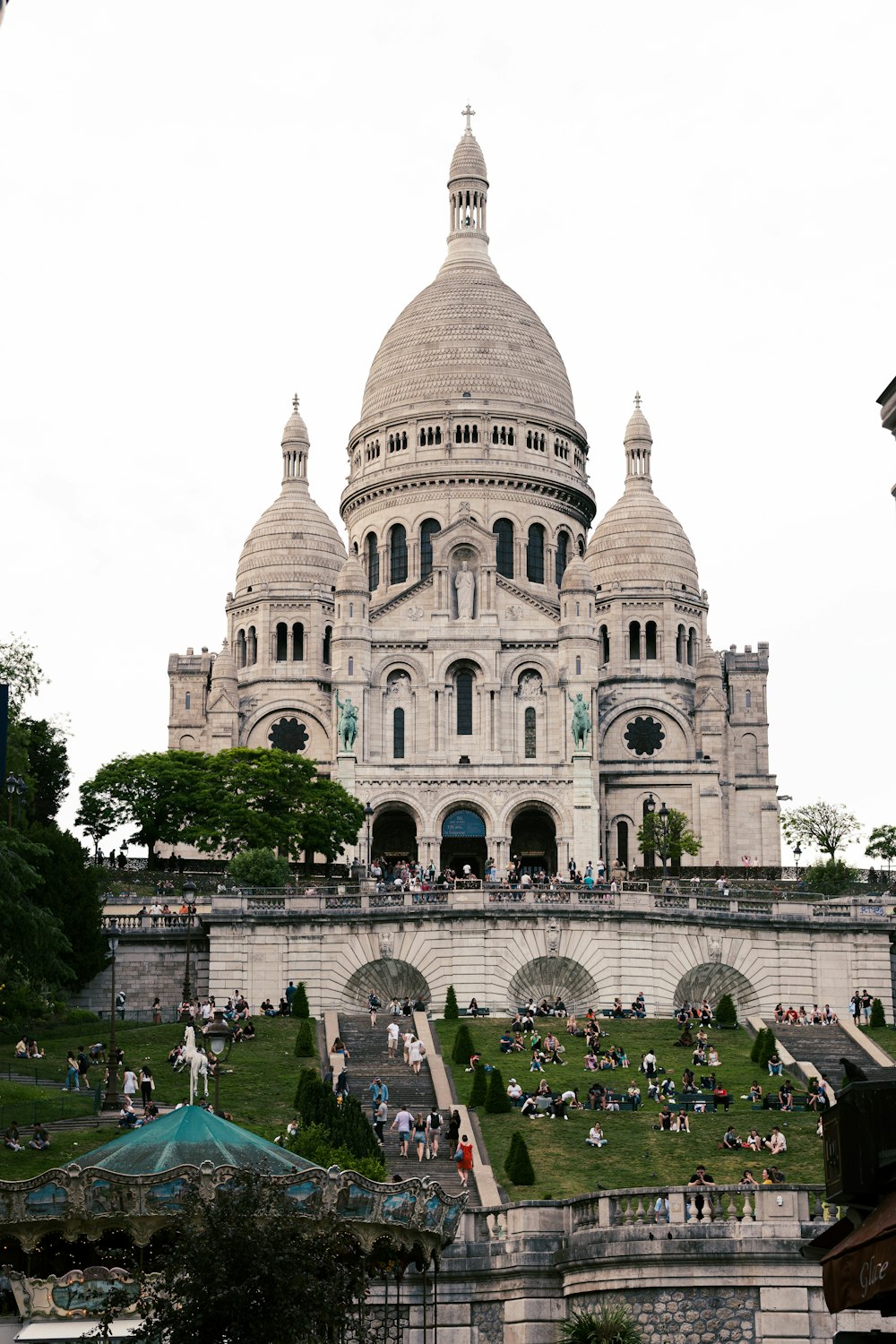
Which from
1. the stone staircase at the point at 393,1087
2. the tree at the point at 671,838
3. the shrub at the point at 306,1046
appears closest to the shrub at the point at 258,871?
the stone staircase at the point at 393,1087

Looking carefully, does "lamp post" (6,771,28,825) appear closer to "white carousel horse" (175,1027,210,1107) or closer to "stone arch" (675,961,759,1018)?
"white carousel horse" (175,1027,210,1107)

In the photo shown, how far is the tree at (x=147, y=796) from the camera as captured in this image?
313 ft

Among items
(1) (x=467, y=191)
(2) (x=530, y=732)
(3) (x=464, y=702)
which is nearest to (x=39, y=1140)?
(2) (x=530, y=732)

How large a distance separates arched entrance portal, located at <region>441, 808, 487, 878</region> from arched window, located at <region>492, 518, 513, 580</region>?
1640 cm

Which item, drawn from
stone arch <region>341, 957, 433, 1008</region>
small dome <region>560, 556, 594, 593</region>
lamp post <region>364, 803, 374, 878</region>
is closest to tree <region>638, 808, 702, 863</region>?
small dome <region>560, 556, 594, 593</region>

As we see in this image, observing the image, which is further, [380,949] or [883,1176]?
[380,949]

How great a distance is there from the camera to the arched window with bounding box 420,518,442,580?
389 ft

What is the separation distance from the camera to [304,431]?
129375 millimetres

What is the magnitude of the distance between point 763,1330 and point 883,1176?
2194 centimetres

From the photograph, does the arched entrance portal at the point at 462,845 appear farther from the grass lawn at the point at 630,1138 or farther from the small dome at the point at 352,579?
the grass lawn at the point at 630,1138

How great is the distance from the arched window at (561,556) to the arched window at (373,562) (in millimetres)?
9241

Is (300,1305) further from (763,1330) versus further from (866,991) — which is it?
(866,991)

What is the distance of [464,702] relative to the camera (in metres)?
110

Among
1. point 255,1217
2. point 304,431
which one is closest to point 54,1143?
point 255,1217
